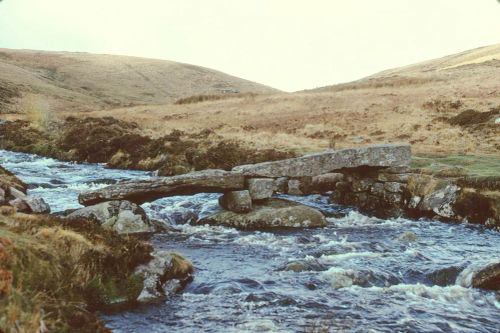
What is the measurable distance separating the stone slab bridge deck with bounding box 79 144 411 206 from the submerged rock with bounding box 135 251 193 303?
6871mm

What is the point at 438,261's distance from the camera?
1469cm

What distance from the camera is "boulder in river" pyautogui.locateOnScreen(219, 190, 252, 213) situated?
20500 millimetres

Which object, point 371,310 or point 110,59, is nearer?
point 371,310

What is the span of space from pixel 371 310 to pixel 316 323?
160 centimetres

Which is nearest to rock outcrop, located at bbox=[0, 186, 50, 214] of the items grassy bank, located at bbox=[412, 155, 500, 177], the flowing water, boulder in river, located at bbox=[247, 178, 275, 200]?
the flowing water

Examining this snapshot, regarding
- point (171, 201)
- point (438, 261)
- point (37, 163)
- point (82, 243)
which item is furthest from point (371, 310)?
point (37, 163)

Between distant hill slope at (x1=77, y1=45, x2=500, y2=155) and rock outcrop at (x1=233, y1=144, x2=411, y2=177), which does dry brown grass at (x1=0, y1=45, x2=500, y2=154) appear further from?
rock outcrop at (x1=233, y1=144, x2=411, y2=177)

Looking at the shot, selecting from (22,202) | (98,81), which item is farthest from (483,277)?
(98,81)

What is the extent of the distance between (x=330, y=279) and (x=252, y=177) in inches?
366

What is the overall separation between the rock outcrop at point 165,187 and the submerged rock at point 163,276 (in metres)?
6.74

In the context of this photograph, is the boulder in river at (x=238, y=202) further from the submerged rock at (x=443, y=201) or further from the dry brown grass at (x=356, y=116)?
the dry brown grass at (x=356, y=116)

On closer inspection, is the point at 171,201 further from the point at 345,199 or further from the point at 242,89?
the point at 242,89

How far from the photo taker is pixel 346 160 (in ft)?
74.6

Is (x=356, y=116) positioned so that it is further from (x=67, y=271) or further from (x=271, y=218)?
(x=67, y=271)
